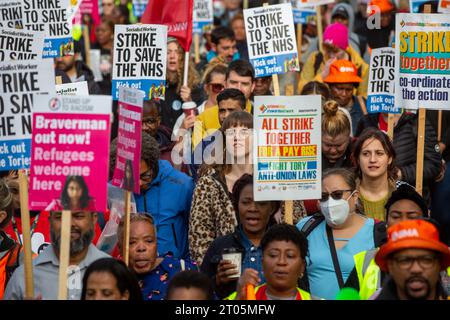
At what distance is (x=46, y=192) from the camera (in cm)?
934

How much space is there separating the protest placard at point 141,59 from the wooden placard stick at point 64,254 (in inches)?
192

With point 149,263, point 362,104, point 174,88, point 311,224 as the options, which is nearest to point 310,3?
point 362,104

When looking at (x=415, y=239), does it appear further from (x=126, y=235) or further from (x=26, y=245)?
(x=26, y=245)

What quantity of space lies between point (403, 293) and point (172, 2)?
8559 millimetres

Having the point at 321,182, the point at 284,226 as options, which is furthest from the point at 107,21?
the point at 284,226

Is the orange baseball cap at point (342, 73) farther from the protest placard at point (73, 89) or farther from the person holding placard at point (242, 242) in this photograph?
the person holding placard at point (242, 242)

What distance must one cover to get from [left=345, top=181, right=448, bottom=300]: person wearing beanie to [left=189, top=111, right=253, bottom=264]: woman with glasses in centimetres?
152

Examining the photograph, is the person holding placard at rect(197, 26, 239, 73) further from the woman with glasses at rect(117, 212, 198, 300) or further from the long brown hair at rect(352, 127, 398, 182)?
the woman with glasses at rect(117, 212, 198, 300)

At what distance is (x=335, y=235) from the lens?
10.6 metres

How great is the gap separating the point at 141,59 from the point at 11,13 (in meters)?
1.37

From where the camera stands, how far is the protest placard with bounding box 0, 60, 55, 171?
402 inches

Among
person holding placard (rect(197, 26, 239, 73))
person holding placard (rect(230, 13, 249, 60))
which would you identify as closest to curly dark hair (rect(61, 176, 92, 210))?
person holding placard (rect(197, 26, 239, 73))
